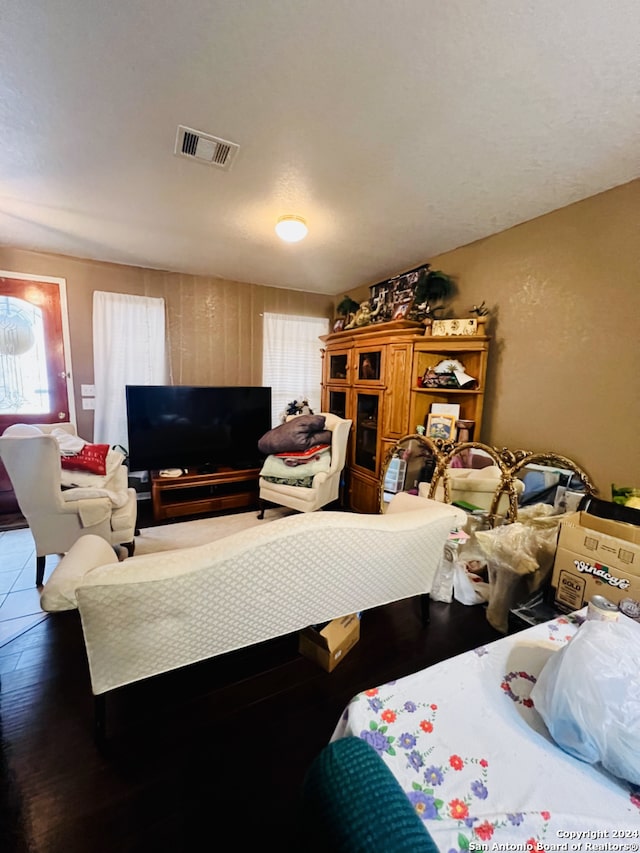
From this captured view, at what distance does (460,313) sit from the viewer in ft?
8.52

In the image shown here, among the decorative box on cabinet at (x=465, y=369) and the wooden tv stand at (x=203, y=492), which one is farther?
the wooden tv stand at (x=203, y=492)

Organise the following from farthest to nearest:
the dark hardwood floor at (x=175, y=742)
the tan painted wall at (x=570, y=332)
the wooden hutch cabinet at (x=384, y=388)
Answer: the wooden hutch cabinet at (x=384, y=388) → the tan painted wall at (x=570, y=332) → the dark hardwood floor at (x=175, y=742)

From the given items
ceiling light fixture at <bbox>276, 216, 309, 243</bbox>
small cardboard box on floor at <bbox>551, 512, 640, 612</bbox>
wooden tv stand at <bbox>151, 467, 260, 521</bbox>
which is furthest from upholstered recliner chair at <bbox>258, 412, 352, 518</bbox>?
small cardboard box on floor at <bbox>551, 512, 640, 612</bbox>

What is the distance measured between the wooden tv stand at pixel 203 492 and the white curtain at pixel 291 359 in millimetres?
920

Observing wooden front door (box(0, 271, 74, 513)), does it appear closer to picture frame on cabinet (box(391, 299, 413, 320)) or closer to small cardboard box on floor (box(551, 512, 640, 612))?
picture frame on cabinet (box(391, 299, 413, 320))

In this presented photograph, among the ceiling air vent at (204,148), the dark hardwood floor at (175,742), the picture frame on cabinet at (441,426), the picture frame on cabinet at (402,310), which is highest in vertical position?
the ceiling air vent at (204,148)

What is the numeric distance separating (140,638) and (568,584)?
1.78m

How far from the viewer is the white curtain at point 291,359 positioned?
12.9ft

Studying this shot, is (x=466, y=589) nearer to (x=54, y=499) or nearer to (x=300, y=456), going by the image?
(x=300, y=456)

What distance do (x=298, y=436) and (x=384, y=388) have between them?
0.91m

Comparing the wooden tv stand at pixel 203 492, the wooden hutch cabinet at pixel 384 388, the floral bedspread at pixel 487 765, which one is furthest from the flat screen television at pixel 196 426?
the floral bedspread at pixel 487 765

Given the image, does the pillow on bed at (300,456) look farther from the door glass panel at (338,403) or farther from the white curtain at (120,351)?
the white curtain at (120,351)

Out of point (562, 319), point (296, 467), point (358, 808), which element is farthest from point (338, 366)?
point (358, 808)

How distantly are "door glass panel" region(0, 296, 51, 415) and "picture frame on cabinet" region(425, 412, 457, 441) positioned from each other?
352 cm
